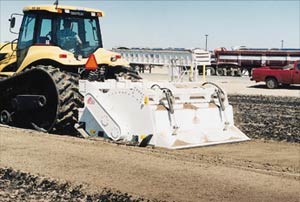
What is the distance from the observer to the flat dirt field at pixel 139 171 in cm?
649

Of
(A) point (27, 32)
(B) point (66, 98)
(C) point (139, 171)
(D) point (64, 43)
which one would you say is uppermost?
(A) point (27, 32)

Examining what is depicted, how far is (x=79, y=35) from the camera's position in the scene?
12047 millimetres

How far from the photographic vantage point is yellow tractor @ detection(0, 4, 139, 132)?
35.7 feet

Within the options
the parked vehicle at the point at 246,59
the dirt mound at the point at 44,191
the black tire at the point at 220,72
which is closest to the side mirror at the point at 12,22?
the dirt mound at the point at 44,191

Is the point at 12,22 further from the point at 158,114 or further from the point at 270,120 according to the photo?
the point at 270,120

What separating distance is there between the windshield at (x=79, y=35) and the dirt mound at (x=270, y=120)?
4091 mm

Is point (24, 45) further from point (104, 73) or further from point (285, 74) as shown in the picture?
point (285, 74)

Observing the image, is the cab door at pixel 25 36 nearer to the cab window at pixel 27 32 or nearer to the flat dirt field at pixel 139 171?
the cab window at pixel 27 32

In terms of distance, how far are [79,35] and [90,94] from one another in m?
2.14

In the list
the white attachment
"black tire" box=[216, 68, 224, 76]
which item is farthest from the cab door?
"black tire" box=[216, 68, 224, 76]

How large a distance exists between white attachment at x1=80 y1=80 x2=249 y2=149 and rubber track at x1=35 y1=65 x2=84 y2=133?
32 centimetres

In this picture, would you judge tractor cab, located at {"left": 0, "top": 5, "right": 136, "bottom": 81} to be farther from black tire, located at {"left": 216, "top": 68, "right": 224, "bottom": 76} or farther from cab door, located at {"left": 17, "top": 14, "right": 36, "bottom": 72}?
black tire, located at {"left": 216, "top": 68, "right": 224, "bottom": 76}

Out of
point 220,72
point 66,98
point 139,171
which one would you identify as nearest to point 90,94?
point 66,98

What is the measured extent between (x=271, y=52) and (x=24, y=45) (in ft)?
119
